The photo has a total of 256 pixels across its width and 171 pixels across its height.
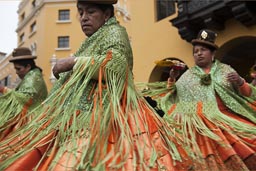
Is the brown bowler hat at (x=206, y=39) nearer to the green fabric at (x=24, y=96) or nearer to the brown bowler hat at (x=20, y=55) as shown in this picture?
the green fabric at (x=24, y=96)

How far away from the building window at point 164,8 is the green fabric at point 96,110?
26.6 ft

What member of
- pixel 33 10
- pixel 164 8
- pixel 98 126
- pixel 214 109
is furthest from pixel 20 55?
pixel 33 10

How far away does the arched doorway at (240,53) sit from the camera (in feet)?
28.0

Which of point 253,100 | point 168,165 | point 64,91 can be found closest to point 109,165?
point 168,165

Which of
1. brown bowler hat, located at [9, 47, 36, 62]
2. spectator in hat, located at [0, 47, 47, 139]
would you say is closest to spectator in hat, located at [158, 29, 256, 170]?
spectator in hat, located at [0, 47, 47, 139]

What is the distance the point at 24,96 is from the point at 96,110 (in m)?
2.05

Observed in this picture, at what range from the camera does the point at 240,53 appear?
378 inches

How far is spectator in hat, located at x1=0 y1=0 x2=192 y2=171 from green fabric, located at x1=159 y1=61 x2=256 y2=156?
3.67ft

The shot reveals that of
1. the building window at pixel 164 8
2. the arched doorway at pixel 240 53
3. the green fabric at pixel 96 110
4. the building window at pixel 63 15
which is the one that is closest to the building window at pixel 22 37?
the building window at pixel 63 15

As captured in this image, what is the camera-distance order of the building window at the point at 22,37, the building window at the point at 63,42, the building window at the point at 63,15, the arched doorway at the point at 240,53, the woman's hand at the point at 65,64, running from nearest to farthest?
the woman's hand at the point at 65,64, the arched doorway at the point at 240,53, the building window at the point at 63,42, the building window at the point at 63,15, the building window at the point at 22,37

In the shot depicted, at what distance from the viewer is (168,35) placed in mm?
9805

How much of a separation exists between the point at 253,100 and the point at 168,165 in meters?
2.10

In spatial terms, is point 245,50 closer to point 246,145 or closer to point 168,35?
point 168,35

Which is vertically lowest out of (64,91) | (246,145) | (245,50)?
(246,145)
